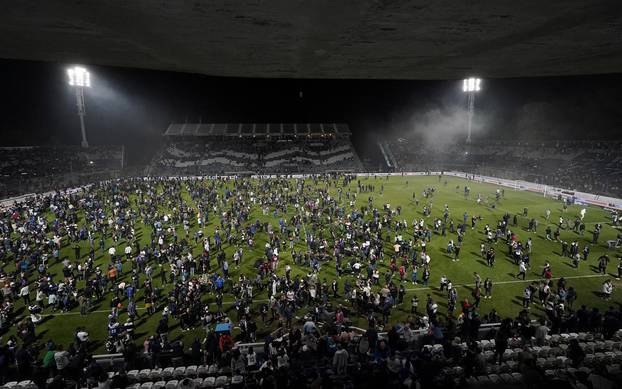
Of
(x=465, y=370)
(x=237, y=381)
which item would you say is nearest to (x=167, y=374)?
(x=237, y=381)

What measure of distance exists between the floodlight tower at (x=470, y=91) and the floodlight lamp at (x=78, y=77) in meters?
68.7

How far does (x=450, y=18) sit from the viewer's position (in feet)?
11.9

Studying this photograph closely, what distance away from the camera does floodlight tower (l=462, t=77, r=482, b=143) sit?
232ft

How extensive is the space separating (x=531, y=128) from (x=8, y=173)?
9119 centimetres

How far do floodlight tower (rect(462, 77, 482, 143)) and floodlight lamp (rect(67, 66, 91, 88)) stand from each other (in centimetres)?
6868

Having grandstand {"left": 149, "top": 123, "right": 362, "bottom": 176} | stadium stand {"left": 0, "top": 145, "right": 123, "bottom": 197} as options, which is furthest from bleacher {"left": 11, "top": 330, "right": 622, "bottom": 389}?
grandstand {"left": 149, "top": 123, "right": 362, "bottom": 176}

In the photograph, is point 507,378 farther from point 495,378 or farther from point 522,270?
point 522,270

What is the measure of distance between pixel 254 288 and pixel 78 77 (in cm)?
6100

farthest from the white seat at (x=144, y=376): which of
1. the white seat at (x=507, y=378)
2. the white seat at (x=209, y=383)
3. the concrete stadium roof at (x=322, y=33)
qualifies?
the white seat at (x=507, y=378)

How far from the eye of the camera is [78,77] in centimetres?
6184

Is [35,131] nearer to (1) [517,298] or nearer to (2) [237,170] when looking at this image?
(2) [237,170]

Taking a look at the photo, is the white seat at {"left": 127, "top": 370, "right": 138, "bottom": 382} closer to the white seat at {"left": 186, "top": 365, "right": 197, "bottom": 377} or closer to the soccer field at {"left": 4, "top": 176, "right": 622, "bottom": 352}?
the white seat at {"left": 186, "top": 365, "right": 197, "bottom": 377}

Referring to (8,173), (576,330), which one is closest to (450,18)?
(576,330)

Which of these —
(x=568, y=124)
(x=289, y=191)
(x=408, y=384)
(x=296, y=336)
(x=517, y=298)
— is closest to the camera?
(x=408, y=384)
